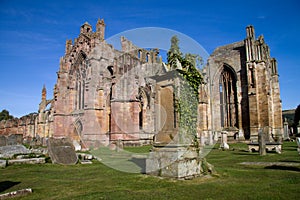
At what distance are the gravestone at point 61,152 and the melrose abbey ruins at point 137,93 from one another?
474 inches

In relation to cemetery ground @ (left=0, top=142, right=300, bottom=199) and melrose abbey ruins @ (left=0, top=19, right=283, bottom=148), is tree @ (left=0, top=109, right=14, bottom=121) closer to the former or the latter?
melrose abbey ruins @ (left=0, top=19, right=283, bottom=148)

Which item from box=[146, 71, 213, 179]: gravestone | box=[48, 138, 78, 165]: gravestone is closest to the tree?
box=[48, 138, 78, 165]: gravestone

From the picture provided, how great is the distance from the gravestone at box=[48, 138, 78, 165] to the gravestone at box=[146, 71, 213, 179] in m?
5.35

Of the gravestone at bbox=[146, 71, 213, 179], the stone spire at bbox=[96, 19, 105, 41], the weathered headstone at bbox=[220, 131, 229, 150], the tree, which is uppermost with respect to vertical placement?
the stone spire at bbox=[96, 19, 105, 41]

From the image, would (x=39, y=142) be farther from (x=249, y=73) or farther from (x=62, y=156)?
(x=249, y=73)

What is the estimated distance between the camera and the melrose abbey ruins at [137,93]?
A: 982 inches

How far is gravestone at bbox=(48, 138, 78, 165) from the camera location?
34.3 ft

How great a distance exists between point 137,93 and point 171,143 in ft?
65.0

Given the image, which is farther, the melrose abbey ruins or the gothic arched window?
the gothic arched window

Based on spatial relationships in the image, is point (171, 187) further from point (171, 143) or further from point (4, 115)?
point (4, 115)

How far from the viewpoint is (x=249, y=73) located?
1078 inches

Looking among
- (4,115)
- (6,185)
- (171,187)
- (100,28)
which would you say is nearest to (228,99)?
(100,28)

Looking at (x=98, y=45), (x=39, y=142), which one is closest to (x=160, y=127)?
(x=98, y=45)

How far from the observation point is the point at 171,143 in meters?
6.42
